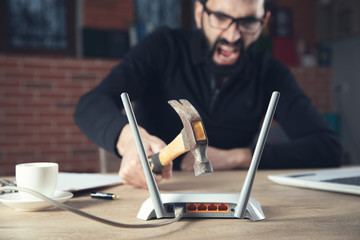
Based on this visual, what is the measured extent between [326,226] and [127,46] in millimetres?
3611

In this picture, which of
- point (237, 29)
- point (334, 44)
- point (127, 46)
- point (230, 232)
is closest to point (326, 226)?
point (230, 232)

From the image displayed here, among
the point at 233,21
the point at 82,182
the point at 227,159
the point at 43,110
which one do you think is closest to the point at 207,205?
the point at 82,182

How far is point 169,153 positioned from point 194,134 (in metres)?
0.14

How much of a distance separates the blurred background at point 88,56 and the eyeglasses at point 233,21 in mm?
2424

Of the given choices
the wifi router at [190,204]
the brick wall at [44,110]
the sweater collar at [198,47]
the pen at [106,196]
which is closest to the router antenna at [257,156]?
the wifi router at [190,204]

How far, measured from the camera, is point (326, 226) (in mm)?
578

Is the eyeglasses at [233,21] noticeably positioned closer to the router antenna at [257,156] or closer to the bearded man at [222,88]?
the bearded man at [222,88]

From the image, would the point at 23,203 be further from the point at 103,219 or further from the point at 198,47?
the point at 198,47

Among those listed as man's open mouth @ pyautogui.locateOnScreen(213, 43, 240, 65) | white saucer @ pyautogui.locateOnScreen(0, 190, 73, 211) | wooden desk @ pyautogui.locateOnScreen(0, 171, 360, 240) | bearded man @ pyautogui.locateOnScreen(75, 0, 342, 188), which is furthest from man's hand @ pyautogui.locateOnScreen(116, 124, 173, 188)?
man's open mouth @ pyautogui.locateOnScreen(213, 43, 240, 65)

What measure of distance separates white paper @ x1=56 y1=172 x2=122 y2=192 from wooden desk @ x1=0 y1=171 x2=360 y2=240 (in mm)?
43

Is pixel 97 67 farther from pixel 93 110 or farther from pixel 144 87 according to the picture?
pixel 93 110

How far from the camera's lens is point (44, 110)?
346 cm

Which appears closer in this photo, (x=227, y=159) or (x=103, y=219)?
(x=103, y=219)

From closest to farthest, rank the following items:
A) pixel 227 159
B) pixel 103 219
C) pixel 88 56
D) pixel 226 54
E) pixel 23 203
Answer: pixel 103 219 < pixel 23 203 < pixel 227 159 < pixel 226 54 < pixel 88 56
